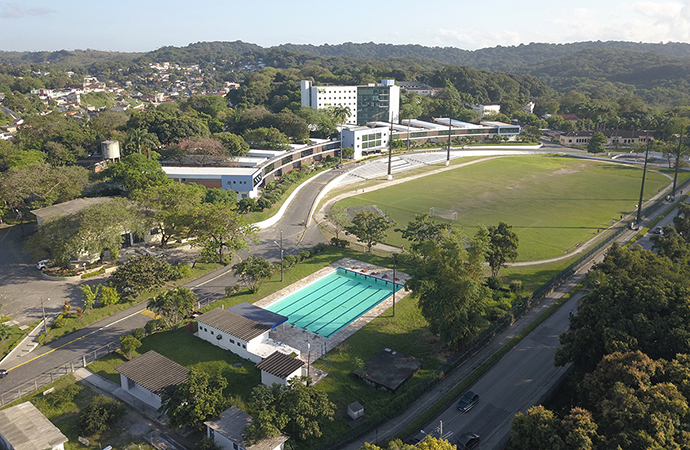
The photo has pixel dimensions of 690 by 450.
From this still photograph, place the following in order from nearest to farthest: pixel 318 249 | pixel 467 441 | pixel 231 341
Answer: pixel 467 441, pixel 231 341, pixel 318 249

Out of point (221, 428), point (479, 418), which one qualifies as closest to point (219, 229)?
point (221, 428)

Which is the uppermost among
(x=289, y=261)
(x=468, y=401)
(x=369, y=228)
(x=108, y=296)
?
(x=369, y=228)

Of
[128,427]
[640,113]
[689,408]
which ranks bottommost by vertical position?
[128,427]

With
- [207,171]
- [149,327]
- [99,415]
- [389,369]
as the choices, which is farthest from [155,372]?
[207,171]

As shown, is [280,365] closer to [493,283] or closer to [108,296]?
[108,296]

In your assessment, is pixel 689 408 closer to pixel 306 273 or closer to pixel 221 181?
pixel 306 273

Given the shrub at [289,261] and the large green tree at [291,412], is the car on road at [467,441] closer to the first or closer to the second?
the large green tree at [291,412]
